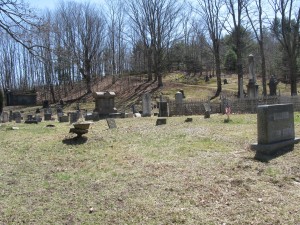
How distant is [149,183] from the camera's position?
603cm

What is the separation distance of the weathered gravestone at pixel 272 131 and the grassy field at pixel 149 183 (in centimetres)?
32

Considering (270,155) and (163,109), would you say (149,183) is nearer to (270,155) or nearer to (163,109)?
(270,155)

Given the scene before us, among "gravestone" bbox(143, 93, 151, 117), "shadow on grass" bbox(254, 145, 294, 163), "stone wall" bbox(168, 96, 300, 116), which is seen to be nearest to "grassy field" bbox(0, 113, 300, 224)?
"shadow on grass" bbox(254, 145, 294, 163)

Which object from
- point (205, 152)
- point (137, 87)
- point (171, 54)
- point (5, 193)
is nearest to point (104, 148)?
point (205, 152)

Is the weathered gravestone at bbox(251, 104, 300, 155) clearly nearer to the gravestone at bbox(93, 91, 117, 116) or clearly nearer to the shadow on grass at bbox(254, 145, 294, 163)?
the shadow on grass at bbox(254, 145, 294, 163)

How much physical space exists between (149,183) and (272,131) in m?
3.14

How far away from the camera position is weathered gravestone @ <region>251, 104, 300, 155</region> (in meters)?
7.40

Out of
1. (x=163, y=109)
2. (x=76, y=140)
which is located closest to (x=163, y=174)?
(x=76, y=140)

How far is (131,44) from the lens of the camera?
4962cm

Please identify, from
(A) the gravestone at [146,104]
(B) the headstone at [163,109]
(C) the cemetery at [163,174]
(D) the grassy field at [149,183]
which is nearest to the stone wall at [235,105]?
(B) the headstone at [163,109]

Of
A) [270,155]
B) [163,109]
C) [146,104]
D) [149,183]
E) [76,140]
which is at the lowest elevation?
[149,183]

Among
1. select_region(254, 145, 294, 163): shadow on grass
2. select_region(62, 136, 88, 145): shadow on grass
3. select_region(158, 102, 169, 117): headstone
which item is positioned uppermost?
select_region(158, 102, 169, 117): headstone

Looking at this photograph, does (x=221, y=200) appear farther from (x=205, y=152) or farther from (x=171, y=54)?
(x=171, y=54)

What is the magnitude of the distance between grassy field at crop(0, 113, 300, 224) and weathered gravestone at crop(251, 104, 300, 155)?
32cm
